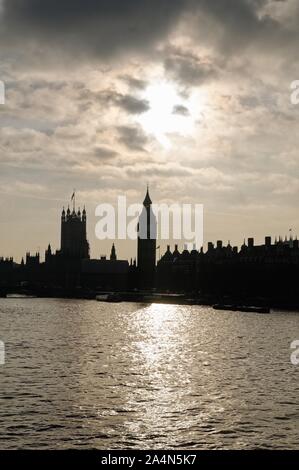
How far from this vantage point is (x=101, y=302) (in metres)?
162

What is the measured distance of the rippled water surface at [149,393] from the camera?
24.6 meters

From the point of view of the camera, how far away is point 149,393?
108ft

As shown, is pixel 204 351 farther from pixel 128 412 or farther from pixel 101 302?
pixel 101 302

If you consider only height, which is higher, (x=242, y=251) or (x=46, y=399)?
(x=242, y=251)

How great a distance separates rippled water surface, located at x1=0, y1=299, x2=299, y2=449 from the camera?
24578 millimetres
